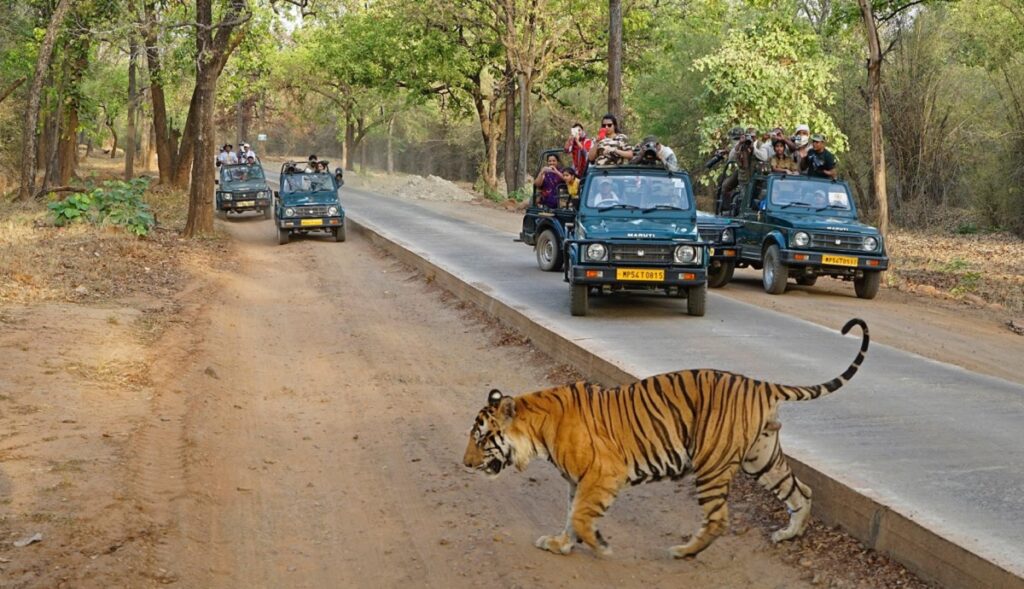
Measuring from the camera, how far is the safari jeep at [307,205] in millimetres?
25734

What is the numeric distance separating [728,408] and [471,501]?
2233 millimetres

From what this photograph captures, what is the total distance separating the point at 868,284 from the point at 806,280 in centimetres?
124

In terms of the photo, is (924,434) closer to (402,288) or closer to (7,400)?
(7,400)

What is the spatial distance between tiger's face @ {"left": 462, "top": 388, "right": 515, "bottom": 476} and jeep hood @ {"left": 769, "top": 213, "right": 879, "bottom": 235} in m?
11.4

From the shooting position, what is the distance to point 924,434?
7.44 metres

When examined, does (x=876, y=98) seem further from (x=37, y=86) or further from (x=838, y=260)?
(x=37, y=86)

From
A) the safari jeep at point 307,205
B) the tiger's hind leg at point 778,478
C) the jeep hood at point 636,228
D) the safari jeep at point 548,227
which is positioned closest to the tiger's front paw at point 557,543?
the tiger's hind leg at point 778,478

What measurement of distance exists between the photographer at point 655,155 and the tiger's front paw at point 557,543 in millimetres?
9106

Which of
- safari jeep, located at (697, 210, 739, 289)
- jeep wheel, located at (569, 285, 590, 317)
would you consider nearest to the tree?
safari jeep, located at (697, 210, 739, 289)

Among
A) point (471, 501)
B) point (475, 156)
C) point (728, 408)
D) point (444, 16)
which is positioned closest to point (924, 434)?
point (728, 408)

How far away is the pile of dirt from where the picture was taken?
149ft

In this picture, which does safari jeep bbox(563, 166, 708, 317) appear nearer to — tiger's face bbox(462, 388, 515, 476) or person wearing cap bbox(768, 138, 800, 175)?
person wearing cap bbox(768, 138, 800, 175)

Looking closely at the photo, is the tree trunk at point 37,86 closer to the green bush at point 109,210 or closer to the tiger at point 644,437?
the green bush at point 109,210

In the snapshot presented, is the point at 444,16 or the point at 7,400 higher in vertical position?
the point at 444,16
